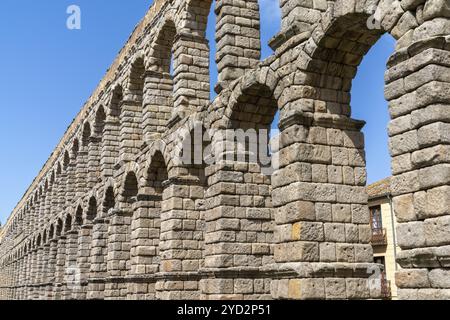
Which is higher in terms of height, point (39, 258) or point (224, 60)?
point (224, 60)

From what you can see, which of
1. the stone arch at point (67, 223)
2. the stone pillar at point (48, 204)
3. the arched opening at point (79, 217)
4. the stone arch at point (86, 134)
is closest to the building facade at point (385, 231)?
the arched opening at point (79, 217)

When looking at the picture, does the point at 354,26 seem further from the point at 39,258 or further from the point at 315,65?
the point at 39,258

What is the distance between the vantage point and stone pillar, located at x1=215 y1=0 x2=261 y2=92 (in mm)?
Answer: 11633

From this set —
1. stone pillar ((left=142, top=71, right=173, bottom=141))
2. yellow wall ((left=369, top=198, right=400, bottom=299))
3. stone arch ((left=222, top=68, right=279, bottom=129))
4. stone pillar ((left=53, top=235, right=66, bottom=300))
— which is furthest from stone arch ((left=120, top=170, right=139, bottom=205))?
yellow wall ((left=369, top=198, right=400, bottom=299))

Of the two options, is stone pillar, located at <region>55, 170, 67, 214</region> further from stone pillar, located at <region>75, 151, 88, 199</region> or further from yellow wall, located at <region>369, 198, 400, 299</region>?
yellow wall, located at <region>369, 198, 400, 299</region>

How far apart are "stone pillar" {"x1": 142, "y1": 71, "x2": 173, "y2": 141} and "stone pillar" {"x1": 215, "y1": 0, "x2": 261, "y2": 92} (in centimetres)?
488

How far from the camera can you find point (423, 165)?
6.20 meters

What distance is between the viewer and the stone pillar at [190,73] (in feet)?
46.2

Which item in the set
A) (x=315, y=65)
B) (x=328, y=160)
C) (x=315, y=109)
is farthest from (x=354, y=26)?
(x=328, y=160)

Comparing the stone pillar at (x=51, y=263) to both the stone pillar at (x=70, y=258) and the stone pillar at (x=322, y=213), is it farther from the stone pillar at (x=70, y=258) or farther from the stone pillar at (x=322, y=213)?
the stone pillar at (x=322, y=213)

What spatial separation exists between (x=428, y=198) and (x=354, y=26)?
10.9 feet

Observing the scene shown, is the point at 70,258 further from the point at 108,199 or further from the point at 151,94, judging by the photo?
the point at 151,94
